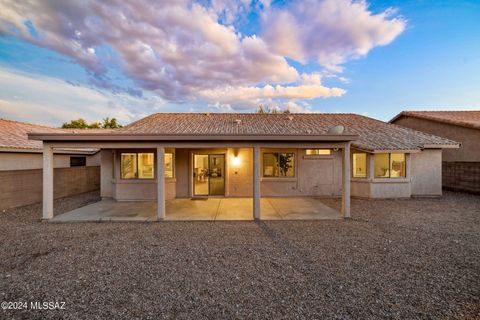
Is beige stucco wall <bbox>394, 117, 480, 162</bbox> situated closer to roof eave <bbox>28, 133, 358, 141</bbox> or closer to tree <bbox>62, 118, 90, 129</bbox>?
roof eave <bbox>28, 133, 358, 141</bbox>

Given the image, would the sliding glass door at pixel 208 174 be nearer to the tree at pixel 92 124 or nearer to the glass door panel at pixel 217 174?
the glass door panel at pixel 217 174

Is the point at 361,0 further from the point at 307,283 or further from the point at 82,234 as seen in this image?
the point at 82,234

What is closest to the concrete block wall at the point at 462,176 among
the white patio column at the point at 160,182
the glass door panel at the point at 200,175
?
the glass door panel at the point at 200,175

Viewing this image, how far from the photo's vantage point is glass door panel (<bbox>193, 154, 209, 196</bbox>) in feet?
34.4

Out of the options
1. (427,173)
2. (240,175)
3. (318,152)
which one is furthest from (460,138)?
(240,175)

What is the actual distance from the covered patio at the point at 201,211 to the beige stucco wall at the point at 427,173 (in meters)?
5.93

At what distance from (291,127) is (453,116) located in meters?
13.5

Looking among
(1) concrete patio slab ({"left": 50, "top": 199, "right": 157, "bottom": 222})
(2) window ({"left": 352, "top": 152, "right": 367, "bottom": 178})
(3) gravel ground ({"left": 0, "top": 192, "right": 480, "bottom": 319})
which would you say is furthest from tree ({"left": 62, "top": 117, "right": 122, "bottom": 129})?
(2) window ({"left": 352, "top": 152, "right": 367, "bottom": 178})

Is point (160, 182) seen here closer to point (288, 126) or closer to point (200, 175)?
point (200, 175)

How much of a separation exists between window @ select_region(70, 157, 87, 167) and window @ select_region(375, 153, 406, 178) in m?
17.2

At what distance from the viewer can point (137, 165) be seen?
31.1ft

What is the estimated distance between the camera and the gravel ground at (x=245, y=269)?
2729 mm

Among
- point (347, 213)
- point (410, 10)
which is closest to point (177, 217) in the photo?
point (347, 213)

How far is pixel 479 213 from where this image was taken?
753 centimetres
